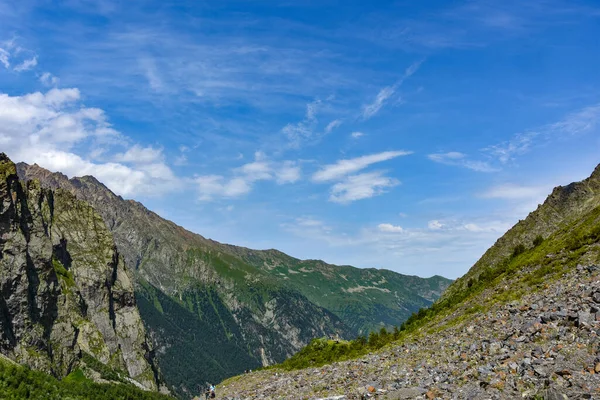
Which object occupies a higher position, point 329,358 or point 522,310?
point 522,310

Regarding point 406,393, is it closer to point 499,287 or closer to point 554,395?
point 554,395

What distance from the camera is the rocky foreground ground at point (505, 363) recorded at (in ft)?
49.0

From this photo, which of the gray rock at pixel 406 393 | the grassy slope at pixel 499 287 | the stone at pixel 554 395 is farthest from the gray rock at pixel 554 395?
the grassy slope at pixel 499 287

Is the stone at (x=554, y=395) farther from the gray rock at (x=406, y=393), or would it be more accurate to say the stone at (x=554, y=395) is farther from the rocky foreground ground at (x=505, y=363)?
the gray rock at (x=406, y=393)

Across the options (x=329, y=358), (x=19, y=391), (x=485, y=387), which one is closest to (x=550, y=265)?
(x=329, y=358)

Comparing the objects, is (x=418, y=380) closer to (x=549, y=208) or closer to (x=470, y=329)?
(x=470, y=329)

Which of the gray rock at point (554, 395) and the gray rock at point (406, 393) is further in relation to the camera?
the gray rock at point (406, 393)

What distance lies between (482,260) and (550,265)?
9498cm

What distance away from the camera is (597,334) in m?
17.1

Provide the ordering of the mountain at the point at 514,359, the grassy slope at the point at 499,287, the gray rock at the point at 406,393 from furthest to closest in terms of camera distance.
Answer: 1. the grassy slope at the point at 499,287
2. the gray rock at the point at 406,393
3. the mountain at the point at 514,359

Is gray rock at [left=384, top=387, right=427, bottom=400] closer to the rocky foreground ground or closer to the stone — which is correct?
the rocky foreground ground

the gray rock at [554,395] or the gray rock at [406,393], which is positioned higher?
the gray rock at [554,395]

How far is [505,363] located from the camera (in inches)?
690

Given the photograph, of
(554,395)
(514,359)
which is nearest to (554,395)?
(554,395)
